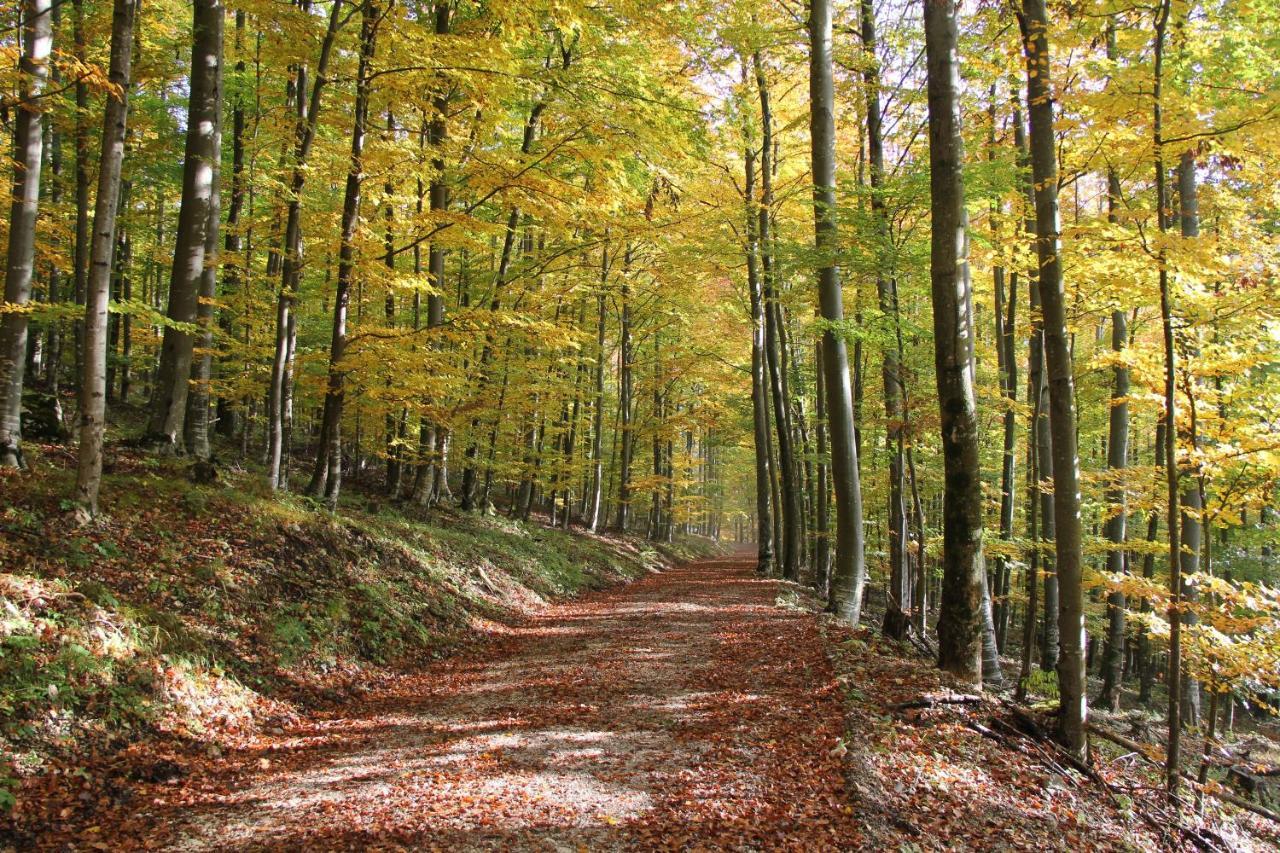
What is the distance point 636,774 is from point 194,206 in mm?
8350

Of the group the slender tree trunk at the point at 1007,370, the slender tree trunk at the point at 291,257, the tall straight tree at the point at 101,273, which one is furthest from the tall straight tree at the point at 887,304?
the tall straight tree at the point at 101,273

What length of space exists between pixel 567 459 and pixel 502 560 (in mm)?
6207

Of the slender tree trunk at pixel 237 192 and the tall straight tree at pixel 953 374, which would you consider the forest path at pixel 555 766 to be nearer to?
the tall straight tree at pixel 953 374

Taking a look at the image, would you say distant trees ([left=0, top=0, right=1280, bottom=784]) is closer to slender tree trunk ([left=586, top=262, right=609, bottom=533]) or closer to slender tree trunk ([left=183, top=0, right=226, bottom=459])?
slender tree trunk ([left=183, top=0, right=226, bottom=459])

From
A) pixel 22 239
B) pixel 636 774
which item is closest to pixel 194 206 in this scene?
pixel 22 239

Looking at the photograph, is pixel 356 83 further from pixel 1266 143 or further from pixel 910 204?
pixel 1266 143

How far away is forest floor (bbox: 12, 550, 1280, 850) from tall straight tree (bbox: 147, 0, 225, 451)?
4.64m

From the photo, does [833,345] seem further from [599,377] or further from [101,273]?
[599,377]

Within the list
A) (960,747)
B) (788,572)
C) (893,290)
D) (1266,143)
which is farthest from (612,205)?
(788,572)

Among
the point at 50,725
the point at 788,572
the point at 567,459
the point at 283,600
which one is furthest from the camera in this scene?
the point at 567,459

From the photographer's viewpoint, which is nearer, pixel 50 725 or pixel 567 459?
pixel 50 725

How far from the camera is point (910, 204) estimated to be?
9.26 metres

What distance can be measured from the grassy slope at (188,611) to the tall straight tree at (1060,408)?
22.5 ft

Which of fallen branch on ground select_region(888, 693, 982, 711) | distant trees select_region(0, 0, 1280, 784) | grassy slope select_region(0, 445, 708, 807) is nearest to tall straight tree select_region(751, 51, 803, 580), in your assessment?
distant trees select_region(0, 0, 1280, 784)
